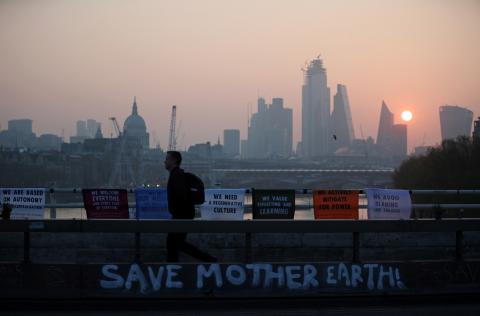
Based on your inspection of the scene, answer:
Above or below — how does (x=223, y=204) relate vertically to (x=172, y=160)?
below

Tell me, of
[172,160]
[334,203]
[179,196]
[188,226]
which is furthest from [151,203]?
[188,226]

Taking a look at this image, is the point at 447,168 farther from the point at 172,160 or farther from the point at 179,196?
the point at 179,196

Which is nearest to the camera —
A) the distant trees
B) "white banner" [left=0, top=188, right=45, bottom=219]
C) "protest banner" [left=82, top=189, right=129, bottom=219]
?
"protest banner" [left=82, top=189, right=129, bottom=219]

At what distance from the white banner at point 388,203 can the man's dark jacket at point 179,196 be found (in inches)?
209

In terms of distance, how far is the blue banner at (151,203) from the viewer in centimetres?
1602

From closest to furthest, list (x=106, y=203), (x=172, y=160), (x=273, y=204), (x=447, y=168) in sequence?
(x=172, y=160) → (x=106, y=203) → (x=273, y=204) → (x=447, y=168)

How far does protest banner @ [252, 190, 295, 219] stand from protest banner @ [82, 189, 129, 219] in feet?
8.87

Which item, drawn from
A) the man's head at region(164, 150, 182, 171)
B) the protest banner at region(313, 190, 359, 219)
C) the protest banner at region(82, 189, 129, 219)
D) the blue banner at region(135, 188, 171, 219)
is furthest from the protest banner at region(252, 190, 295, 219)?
the man's head at region(164, 150, 182, 171)

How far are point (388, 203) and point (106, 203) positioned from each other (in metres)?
5.73

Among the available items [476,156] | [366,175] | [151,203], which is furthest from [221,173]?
[151,203]

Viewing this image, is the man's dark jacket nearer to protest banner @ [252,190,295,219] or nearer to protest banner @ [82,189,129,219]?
protest banner @ [82,189,129,219]

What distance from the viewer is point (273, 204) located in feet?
52.1

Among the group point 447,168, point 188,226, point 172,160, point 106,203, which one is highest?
point 447,168

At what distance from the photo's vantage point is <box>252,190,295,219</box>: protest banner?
15617 mm
